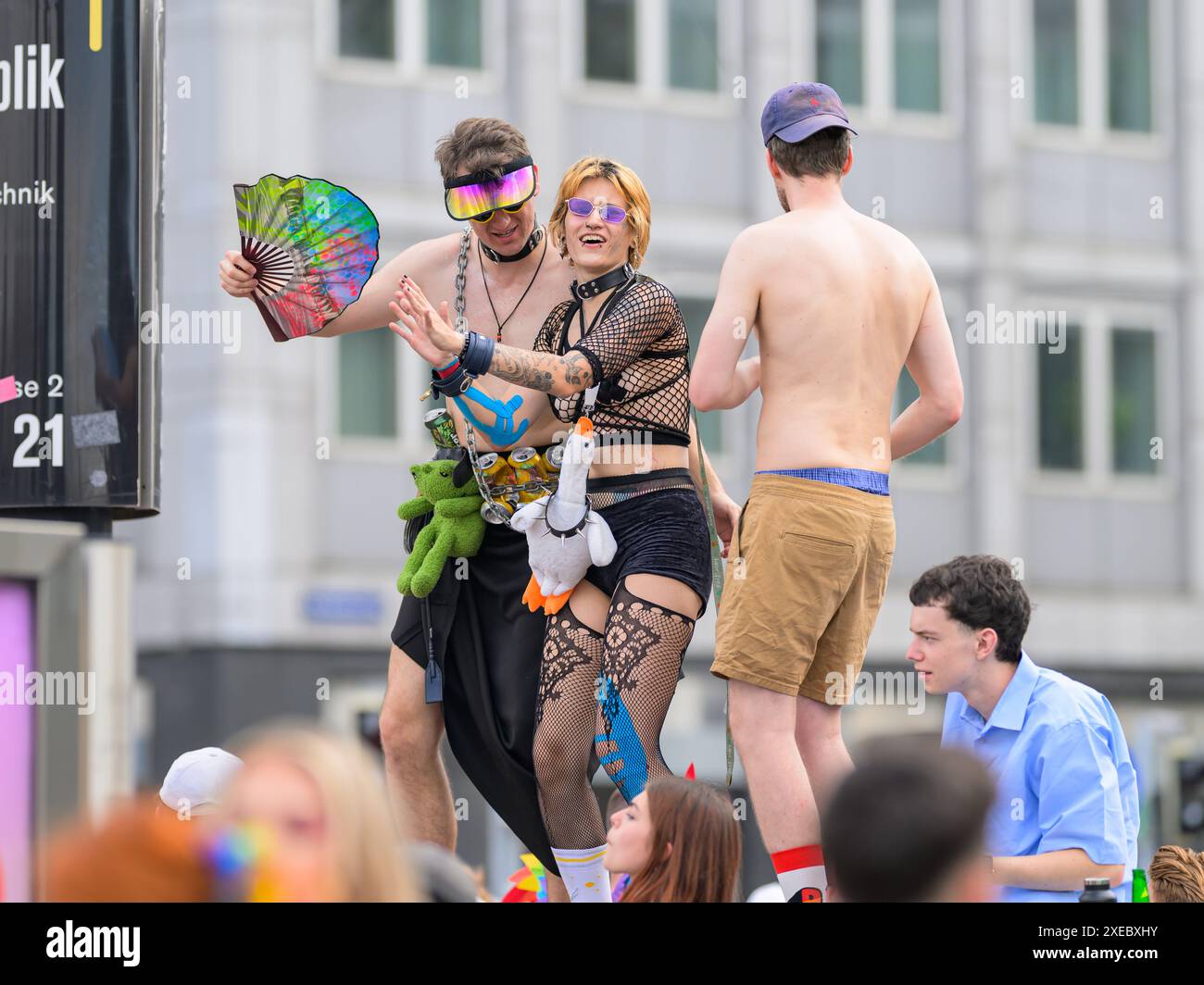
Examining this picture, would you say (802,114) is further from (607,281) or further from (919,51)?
(919,51)

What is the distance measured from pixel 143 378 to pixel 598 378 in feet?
3.64

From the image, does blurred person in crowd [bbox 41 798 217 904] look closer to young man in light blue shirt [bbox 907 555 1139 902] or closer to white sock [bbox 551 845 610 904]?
young man in light blue shirt [bbox 907 555 1139 902]

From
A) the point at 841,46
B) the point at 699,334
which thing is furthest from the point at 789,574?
the point at 841,46

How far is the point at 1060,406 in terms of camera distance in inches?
725

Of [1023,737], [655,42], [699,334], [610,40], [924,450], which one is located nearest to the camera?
[1023,737]

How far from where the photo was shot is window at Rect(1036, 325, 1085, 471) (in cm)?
1831

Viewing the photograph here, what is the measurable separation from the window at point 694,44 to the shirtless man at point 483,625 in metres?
12.4

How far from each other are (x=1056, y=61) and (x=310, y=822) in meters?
17.8

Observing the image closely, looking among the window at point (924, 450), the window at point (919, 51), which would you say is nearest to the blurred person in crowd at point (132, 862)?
the window at point (924, 450)

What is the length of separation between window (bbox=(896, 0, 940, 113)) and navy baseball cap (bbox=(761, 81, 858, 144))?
14110mm

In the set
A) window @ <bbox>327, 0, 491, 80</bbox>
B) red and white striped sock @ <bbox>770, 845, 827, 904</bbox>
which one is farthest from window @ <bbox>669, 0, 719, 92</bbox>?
red and white striped sock @ <bbox>770, 845, 827, 904</bbox>

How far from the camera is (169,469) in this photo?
1622 cm
